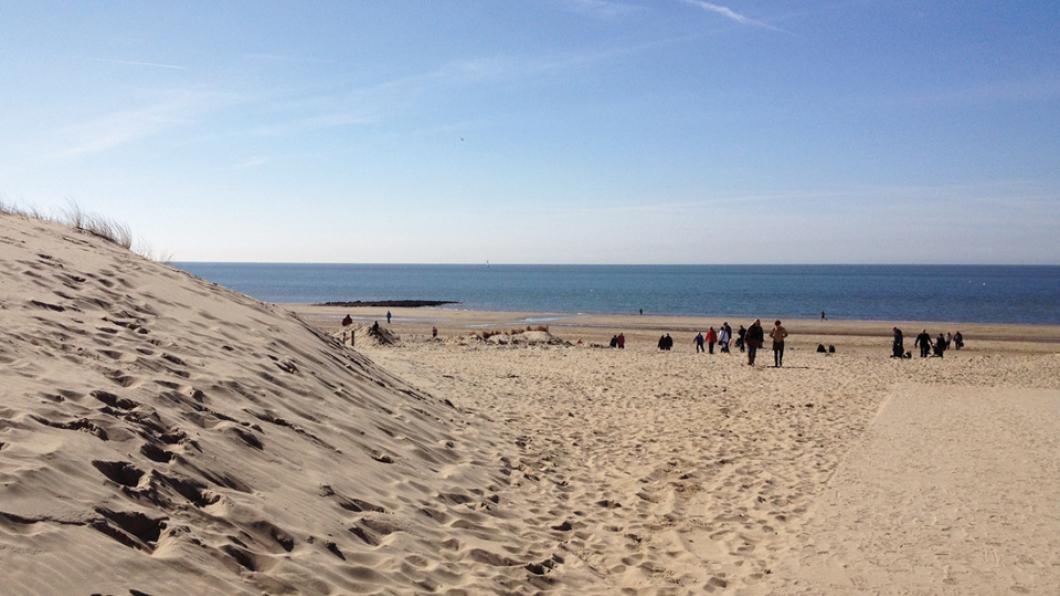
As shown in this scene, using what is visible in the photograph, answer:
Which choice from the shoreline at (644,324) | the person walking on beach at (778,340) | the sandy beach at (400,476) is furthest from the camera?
the shoreline at (644,324)

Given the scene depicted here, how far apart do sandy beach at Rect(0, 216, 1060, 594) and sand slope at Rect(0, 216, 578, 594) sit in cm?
2

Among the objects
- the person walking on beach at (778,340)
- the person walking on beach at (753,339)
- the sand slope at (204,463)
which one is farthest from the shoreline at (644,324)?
the sand slope at (204,463)

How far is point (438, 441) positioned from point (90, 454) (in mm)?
4590

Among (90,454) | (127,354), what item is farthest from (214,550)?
(127,354)

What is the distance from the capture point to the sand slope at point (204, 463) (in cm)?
402

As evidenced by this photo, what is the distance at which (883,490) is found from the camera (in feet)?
27.4

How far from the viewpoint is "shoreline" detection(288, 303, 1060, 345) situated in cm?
4525

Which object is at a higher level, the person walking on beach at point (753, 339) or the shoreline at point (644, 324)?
the person walking on beach at point (753, 339)

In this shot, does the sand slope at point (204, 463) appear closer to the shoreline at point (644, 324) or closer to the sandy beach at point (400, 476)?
the sandy beach at point (400, 476)

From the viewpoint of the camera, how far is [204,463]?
538 centimetres

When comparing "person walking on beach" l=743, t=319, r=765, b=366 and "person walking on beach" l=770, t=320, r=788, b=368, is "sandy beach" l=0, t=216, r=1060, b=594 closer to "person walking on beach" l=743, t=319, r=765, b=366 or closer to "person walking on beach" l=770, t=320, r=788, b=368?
"person walking on beach" l=743, t=319, r=765, b=366

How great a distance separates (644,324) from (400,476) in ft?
152

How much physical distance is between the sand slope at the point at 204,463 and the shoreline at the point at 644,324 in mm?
34263

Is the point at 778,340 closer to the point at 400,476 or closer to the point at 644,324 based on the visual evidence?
the point at 400,476
